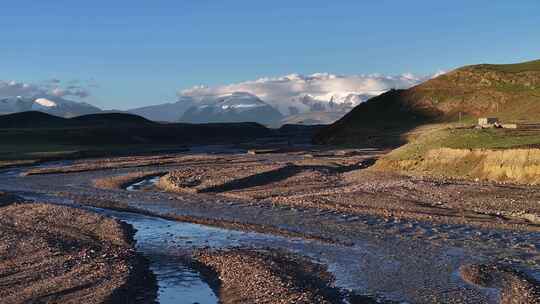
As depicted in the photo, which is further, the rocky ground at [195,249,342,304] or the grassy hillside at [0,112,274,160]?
the grassy hillside at [0,112,274,160]

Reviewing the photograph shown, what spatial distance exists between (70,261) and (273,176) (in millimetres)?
35331

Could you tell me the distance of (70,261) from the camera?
2422 centimetres

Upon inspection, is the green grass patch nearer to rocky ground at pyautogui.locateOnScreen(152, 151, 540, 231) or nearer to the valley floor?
the valley floor

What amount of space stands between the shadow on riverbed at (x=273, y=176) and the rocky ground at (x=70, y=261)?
16266 mm

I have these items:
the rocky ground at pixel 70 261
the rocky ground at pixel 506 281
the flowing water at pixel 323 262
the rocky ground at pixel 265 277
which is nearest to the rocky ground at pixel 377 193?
the flowing water at pixel 323 262

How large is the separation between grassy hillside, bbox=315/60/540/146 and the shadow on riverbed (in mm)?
40261

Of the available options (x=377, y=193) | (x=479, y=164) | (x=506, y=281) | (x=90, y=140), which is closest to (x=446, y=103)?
(x=479, y=164)

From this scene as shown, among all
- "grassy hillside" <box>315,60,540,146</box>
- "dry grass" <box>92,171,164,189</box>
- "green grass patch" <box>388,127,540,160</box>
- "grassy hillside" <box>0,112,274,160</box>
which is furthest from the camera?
"grassy hillside" <box>315,60,540,146</box>

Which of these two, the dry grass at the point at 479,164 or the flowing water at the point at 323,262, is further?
the dry grass at the point at 479,164

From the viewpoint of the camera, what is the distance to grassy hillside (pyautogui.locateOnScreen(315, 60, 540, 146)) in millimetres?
108562

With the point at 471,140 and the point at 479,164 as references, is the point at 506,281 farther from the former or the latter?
the point at 471,140

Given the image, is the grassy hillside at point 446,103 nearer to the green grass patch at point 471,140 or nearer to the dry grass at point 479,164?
the green grass patch at point 471,140

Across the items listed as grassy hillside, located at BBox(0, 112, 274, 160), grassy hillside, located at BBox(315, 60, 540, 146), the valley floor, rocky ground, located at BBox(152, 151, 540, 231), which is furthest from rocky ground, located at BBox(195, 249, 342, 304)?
grassy hillside, located at BBox(315, 60, 540, 146)

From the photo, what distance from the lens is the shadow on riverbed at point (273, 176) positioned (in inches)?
2042
